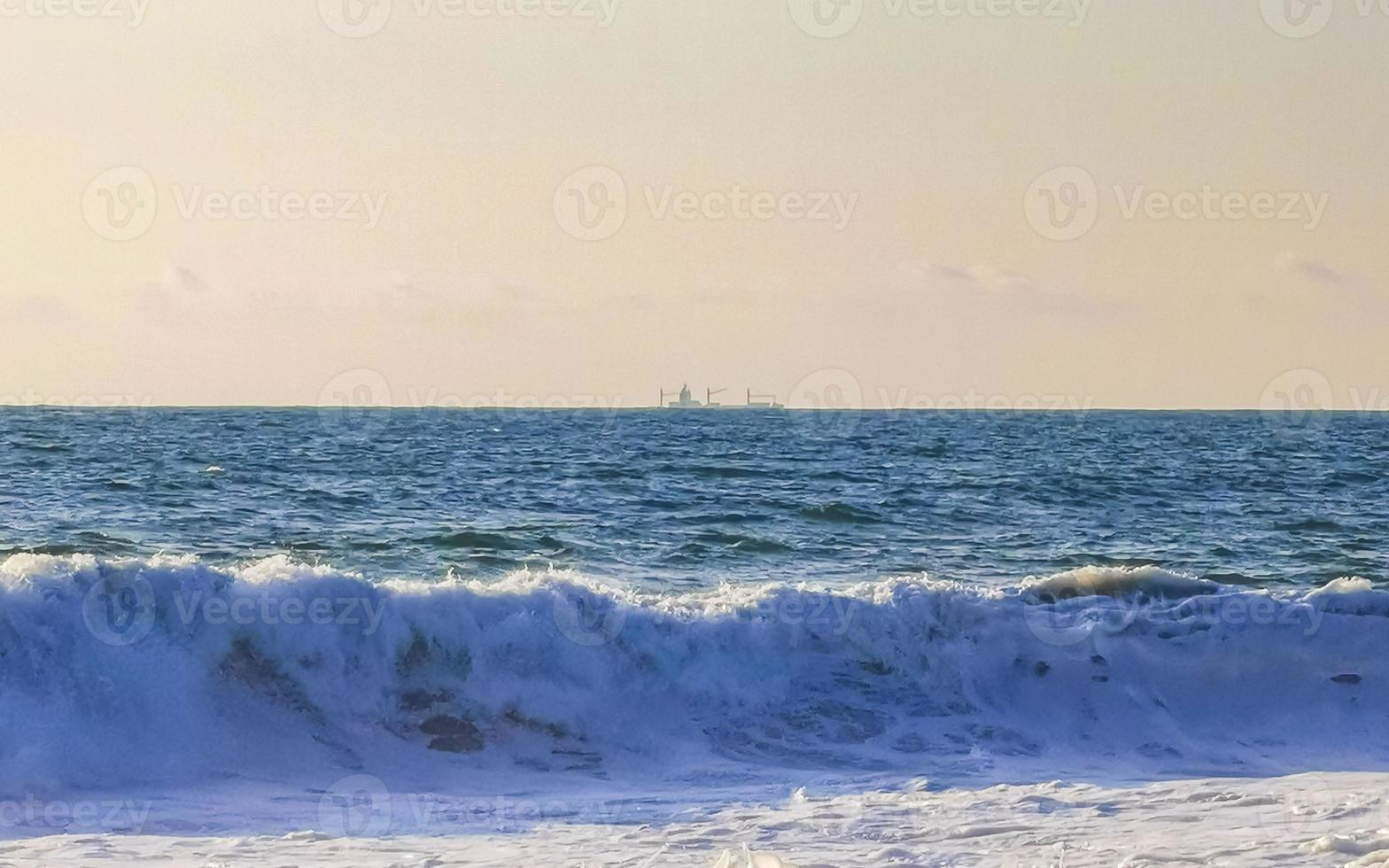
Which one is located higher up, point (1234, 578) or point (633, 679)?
point (1234, 578)

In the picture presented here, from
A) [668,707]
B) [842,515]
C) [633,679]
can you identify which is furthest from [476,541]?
[668,707]

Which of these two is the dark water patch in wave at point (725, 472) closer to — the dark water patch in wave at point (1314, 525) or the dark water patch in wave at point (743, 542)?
the dark water patch in wave at point (743, 542)

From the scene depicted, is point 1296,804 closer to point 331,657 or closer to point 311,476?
point 331,657

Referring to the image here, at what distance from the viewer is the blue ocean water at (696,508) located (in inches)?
898

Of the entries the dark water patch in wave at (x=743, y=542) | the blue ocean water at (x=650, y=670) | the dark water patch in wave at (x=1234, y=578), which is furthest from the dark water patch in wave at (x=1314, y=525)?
the dark water patch in wave at (x=743, y=542)

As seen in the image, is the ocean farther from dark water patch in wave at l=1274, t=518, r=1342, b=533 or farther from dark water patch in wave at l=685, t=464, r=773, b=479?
dark water patch in wave at l=685, t=464, r=773, b=479

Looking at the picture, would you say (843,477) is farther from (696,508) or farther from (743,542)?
(743,542)

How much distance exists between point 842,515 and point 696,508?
2.84 m

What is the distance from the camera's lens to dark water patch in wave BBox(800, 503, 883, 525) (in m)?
28.3

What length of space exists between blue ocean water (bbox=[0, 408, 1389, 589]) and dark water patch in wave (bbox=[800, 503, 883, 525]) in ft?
0.34

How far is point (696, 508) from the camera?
29484 millimetres

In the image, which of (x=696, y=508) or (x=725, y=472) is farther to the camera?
(x=725, y=472)

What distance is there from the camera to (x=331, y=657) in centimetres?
1323

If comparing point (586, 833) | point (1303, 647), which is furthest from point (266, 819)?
point (1303, 647)
